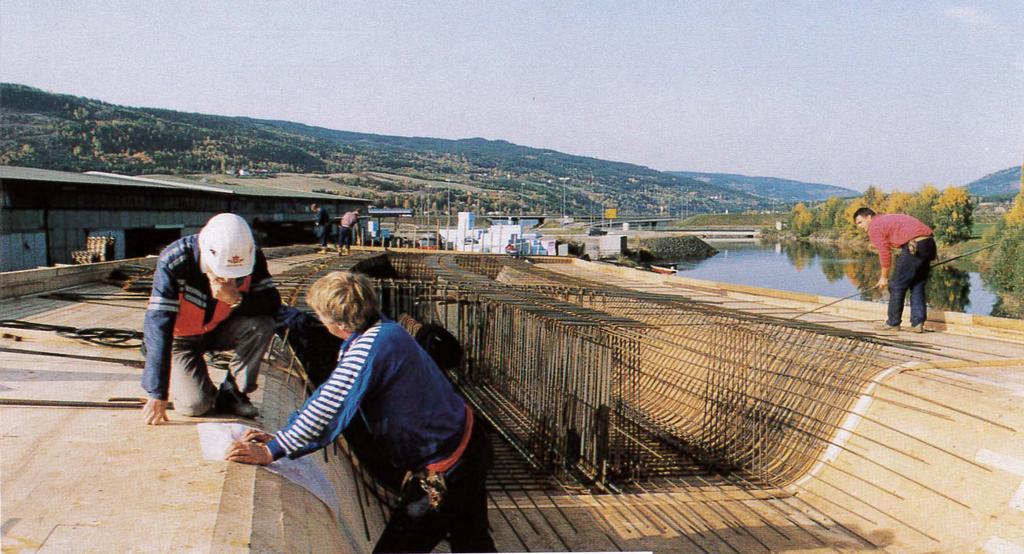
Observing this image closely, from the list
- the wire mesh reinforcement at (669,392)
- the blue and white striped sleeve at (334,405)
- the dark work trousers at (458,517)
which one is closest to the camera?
the blue and white striped sleeve at (334,405)

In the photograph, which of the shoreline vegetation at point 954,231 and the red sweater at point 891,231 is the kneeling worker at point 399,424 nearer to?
the red sweater at point 891,231

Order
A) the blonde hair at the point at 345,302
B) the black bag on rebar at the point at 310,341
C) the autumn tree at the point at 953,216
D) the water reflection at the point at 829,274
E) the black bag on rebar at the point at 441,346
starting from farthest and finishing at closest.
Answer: the autumn tree at the point at 953,216
the water reflection at the point at 829,274
the black bag on rebar at the point at 310,341
the black bag on rebar at the point at 441,346
the blonde hair at the point at 345,302

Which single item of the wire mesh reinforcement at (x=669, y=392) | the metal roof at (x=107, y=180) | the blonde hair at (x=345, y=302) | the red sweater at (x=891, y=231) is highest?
the metal roof at (x=107, y=180)

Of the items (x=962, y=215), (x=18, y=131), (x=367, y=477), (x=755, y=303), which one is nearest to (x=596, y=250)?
(x=962, y=215)

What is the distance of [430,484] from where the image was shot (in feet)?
10.9

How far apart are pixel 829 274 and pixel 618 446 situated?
60.1m

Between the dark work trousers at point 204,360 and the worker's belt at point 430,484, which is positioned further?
the dark work trousers at point 204,360

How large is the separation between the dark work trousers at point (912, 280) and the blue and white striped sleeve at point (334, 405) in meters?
7.89

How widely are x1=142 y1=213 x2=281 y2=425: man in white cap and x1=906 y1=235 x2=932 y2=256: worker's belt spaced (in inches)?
304

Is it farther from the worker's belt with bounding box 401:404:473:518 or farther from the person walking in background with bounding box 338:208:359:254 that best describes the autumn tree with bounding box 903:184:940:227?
the worker's belt with bounding box 401:404:473:518

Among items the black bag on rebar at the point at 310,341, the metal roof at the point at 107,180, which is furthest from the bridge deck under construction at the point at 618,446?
the metal roof at the point at 107,180

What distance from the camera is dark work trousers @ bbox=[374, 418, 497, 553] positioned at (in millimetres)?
3316

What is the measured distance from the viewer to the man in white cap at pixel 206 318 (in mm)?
3670

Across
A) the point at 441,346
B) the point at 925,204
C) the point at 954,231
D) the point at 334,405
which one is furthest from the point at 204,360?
the point at 925,204
